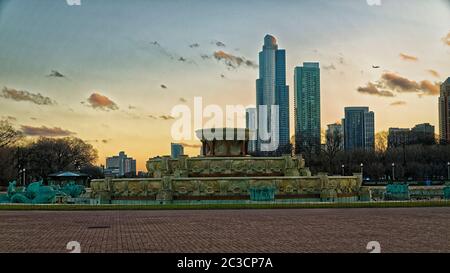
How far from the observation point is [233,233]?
47.6 feet

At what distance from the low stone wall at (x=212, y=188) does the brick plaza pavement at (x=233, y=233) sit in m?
8.79

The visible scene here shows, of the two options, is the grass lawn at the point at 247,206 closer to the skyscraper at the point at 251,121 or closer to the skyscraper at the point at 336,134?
the skyscraper at the point at 251,121

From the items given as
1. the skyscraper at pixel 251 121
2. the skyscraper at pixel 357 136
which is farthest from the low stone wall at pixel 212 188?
the skyscraper at pixel 357 136

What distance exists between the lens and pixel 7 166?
6231 cm

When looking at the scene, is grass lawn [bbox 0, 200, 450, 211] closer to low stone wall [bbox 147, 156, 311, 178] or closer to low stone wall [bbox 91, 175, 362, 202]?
low stone wall [bbox 91, 175, 362, 202]

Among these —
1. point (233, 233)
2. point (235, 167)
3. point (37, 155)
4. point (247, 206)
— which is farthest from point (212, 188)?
point (37, 155)

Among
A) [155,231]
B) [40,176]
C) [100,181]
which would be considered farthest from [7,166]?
[155,231]

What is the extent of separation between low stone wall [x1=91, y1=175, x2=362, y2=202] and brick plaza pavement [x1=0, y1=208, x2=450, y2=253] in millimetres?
8792

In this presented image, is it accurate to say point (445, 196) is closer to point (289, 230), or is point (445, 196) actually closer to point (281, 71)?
point (281, 71)

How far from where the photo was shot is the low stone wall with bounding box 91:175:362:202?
29.0 metres

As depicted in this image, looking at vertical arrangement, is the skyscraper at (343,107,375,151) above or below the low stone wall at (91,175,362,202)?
above

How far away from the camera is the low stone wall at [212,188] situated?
29.0 meters

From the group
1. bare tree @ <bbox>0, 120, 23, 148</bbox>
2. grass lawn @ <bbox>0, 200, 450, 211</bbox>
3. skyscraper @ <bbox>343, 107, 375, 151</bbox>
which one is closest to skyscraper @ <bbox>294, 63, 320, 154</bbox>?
grass lawn @ <bbox>0, 200, 450, 211</bbox>
